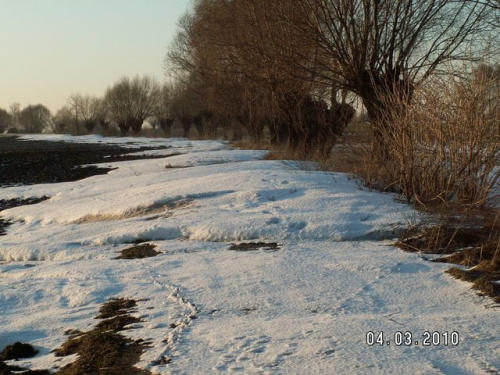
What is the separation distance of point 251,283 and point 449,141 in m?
3.87

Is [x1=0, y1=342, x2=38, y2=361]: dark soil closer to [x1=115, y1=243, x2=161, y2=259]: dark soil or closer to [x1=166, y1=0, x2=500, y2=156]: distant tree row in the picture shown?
[x1=115, y1=243, x2=161, y2=259]: dark soil

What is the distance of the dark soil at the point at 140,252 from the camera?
25.4 ft

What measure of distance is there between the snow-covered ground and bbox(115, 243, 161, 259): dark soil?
0.17m

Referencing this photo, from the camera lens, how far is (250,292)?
18.7 feet

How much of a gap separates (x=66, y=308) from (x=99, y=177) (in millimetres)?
12201

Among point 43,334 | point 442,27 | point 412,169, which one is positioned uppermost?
point 442,27

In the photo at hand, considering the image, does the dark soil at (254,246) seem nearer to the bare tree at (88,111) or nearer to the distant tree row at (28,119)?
the bare tree at (88,111)

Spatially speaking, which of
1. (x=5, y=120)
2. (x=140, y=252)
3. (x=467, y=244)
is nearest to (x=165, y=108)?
(x=5, y=120)

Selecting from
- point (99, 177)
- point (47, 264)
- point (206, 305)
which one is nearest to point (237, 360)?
point (206, 305)

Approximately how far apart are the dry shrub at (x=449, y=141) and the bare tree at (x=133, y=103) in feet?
246

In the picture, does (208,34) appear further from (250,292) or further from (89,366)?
(89,366)
